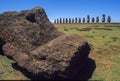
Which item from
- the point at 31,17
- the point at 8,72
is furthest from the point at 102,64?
the point at 8,72

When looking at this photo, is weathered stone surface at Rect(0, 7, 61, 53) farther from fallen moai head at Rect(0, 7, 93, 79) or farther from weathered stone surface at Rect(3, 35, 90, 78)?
weathered stone surface at Rect(3, 35, 90, 78)

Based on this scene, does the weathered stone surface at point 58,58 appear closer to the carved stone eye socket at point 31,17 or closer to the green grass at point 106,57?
the green grass at point 106,57

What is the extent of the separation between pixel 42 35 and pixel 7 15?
3649mm

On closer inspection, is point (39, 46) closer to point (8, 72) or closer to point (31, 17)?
point (8, 72)

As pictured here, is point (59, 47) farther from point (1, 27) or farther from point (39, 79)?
point (1, 27)

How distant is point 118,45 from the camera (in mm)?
23562

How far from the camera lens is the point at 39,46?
17562 millimetres

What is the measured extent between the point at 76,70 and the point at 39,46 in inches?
125

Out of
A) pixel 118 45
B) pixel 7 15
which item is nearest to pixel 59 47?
pixel 7 15

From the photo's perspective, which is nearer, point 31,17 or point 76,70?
point 76,70

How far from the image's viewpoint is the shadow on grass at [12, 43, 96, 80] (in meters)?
15.3

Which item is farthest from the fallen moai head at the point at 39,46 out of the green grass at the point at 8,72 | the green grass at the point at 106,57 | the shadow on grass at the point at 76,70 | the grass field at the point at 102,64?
the green grass at the point at 106,57

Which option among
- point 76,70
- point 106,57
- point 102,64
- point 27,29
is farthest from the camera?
point 106,57

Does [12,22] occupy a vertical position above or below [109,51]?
above
